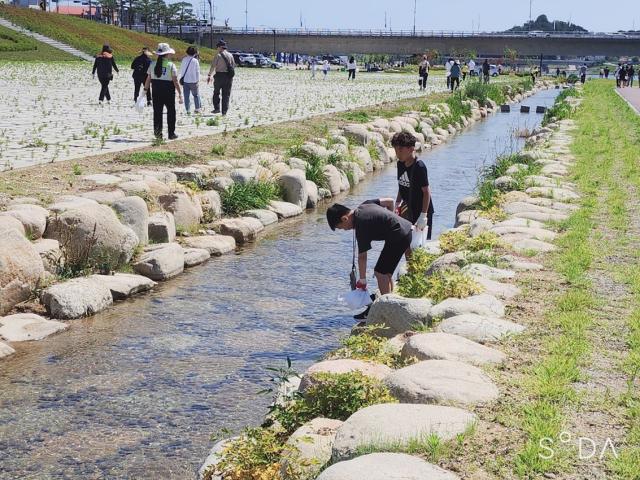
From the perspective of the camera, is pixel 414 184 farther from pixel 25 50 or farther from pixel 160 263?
pixel 25 50

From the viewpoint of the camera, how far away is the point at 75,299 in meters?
8.41

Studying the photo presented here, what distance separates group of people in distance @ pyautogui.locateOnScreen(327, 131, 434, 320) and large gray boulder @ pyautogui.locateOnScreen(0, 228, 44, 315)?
298 centimetres

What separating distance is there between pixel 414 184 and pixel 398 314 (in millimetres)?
2057

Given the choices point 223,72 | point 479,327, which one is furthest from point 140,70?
point 479,327

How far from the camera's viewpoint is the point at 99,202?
1035 cm

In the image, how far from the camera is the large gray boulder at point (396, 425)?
432cm

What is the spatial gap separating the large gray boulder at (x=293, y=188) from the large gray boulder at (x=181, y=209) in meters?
2.62

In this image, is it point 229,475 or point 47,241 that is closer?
point 229,475

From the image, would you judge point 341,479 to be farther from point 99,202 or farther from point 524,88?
point 524,88

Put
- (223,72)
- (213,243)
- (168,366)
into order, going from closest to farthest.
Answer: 1. (168,366)
2. (213,243)
3. (223,72)

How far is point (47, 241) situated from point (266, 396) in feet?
12.1

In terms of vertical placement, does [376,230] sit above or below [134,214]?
above

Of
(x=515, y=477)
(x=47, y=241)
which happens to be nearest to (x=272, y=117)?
(x=47, y=241)

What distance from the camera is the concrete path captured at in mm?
59506
